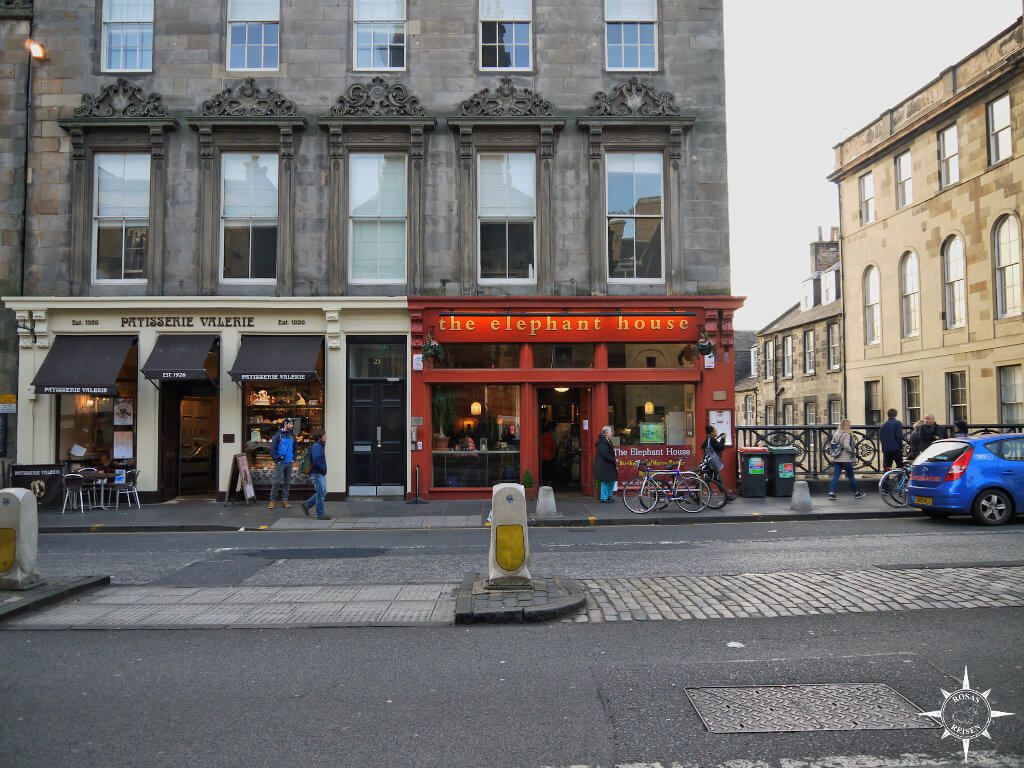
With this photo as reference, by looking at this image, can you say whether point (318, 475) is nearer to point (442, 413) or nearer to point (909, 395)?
point (442, 413)

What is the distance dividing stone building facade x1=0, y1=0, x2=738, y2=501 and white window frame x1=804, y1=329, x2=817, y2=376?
75.3 feet

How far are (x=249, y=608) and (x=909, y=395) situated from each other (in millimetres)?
28234

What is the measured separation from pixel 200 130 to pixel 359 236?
14.4 feet

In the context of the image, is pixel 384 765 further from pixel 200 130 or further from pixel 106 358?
pixel 200 130

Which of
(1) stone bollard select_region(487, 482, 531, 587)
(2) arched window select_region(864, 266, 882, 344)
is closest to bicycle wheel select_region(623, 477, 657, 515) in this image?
(1) stone bollard select_region(487, 482, 531, 587)

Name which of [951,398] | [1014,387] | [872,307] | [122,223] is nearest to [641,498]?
[122,223]

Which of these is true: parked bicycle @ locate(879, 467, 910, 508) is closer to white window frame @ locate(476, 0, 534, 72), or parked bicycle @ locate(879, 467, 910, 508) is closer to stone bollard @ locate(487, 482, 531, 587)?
stone bollard @ locate(487, 482, 531, 587)

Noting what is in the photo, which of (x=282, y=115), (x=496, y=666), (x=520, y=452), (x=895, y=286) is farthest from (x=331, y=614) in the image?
(x=895, y=286)

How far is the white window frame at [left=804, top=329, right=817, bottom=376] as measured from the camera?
3931 centimetres

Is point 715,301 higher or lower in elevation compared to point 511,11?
lower

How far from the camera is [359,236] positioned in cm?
1875

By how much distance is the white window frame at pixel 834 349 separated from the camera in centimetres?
3625

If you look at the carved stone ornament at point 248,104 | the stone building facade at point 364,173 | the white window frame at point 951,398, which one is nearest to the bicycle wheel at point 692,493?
the stone building facade at point 364,173

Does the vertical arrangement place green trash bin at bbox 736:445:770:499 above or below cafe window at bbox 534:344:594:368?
below
